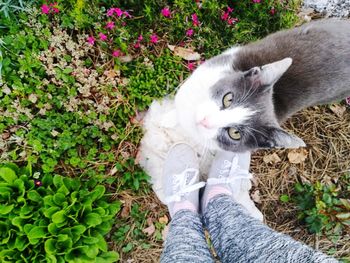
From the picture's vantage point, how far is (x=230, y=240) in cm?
216

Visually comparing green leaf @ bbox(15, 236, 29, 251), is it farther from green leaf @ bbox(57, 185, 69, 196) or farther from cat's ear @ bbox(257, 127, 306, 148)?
cat's ear @ bbox(257, 127, 306, 148)

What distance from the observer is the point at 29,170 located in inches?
103

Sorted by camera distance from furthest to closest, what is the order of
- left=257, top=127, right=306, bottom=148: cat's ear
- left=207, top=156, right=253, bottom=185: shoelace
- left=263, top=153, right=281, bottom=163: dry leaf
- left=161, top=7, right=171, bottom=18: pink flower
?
1. left=263, top=153, right=281, bottom=163: dry leaf
2. left=207, top=156, right=253, bottom=185: shoelace
3. left=161, top=7, right=171, bottom=18: pink flower
4. left=257, top=127, right=306, bottom=148: cat's ear

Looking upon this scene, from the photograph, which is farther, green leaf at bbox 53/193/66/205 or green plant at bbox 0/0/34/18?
green leaf at bbox 53/193/66/205

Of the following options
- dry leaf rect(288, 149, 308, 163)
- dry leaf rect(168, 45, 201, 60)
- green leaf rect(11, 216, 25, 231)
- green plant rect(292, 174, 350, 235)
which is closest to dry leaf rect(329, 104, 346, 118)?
dry leaf rect(288, 149, 308, 163)

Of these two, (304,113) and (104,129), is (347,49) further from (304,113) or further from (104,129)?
(104,129)

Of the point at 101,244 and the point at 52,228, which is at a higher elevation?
the point at 52,228

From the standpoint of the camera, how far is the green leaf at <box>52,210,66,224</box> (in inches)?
96.0

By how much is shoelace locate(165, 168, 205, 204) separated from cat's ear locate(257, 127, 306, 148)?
790mm

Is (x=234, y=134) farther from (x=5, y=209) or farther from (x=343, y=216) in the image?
(x=5, y=209)

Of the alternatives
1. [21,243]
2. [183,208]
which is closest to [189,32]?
[183,208]

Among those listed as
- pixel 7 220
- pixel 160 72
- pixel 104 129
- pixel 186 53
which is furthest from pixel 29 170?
pixel 186 53

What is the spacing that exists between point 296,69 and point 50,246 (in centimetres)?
204

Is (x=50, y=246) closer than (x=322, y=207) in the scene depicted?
Yes
